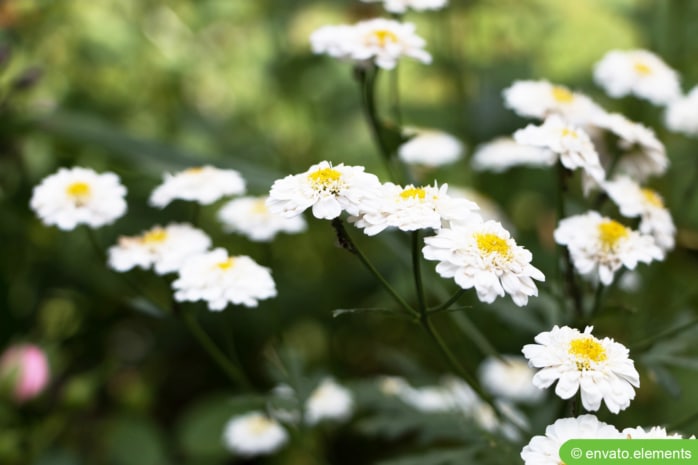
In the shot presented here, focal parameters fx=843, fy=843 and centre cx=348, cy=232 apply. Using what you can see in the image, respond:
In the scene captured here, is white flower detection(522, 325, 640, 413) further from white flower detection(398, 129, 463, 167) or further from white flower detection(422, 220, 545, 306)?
white flower detection(398, 129, 463, 167)

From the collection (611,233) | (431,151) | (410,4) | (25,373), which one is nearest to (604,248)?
(611,233)

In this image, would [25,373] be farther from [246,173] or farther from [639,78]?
[639,78]

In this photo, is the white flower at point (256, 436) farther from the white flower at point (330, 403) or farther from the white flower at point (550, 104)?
the white flower at point (550, 104)

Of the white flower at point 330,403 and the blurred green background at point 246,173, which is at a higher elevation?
the blurred green background at point 246,173

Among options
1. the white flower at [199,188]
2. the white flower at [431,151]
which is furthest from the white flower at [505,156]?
the white flower at [199,188]

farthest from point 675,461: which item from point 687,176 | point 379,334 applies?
point 687,176

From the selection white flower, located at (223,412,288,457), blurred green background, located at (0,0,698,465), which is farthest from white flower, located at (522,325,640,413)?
white flower, located at (223,412,288,457)
